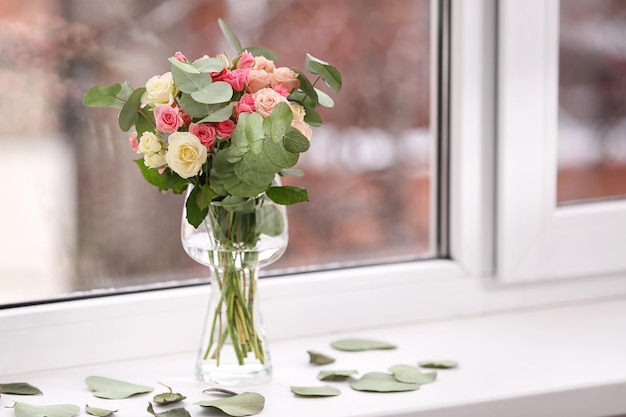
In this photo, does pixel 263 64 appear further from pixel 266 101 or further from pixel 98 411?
pixel 98 411

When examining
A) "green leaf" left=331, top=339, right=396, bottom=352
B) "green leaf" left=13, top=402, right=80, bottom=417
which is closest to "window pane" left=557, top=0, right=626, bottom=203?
"green leaf" left=331, top=339, right=396, bottom=352

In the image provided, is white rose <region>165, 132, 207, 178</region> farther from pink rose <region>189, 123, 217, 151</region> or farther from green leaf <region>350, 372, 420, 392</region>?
green leaf <region>350, 372, 420, 392</region>

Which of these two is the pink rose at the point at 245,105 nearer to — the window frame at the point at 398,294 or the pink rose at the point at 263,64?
the pink rose at the point at 263,64

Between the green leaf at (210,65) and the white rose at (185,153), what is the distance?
0.25ft

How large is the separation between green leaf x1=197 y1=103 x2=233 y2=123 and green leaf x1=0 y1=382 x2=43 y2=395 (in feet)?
1.30

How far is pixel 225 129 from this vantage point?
109 centimetres

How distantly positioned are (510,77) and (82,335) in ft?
2.39

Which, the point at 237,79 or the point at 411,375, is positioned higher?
the point at 237,79

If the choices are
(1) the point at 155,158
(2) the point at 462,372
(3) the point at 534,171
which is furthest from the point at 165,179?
(3) the point at 534,171

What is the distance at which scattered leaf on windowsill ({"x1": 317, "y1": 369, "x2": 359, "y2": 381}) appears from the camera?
4.08ft

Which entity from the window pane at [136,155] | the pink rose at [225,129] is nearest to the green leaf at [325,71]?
the pink rose at [225,129]


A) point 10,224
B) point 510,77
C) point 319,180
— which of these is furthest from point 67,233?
point 510,77

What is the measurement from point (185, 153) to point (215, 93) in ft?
0.24

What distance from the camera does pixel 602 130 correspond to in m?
1.62
